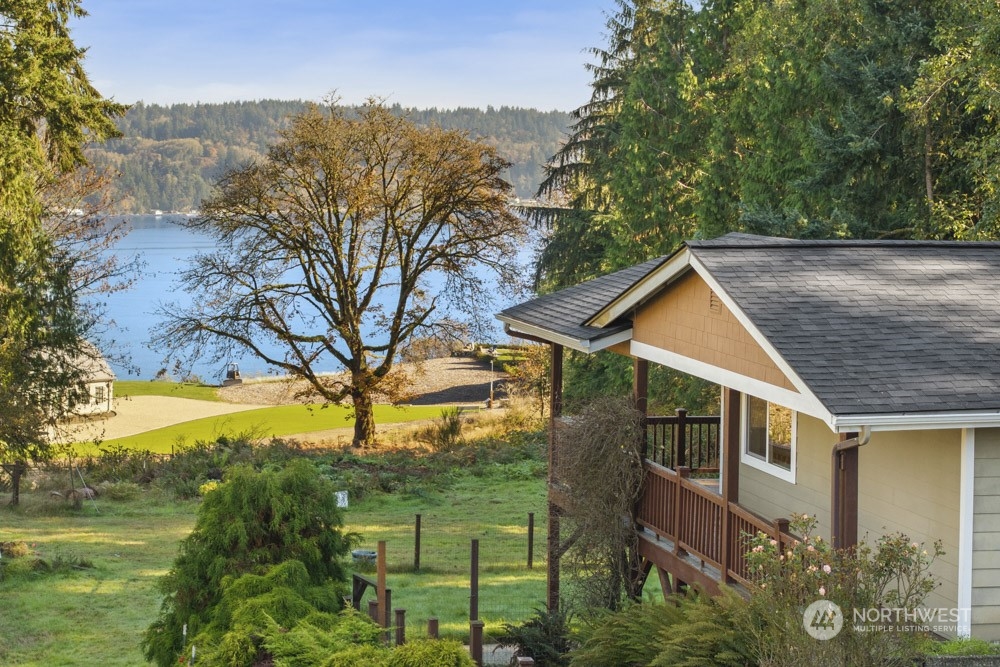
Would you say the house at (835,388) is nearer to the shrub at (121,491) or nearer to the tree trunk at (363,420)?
the shrub at (121,491)

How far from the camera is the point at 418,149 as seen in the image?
32.9 meters

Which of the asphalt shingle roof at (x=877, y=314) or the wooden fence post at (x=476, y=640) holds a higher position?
the asphalt shingle roof at (x=877, y=314)

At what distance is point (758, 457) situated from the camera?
39.3 ft

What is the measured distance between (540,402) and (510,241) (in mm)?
6115

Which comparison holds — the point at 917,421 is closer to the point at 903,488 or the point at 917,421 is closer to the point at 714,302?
the point at 903,488

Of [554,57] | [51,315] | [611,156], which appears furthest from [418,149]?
[554,57]

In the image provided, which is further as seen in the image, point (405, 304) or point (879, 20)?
point (405, 304)

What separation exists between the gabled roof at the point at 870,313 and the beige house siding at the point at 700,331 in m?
0.20

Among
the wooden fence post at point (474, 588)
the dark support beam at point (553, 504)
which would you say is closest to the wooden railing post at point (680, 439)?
the dark support beam at point (553, 504)

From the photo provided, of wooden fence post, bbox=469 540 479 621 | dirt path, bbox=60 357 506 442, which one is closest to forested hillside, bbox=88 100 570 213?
dirt path, bbox=60 357 506 442

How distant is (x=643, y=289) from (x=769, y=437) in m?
2.32

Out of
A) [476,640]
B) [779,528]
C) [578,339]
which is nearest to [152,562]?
[476,640]

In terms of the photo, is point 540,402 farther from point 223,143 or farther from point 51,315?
point 223,143

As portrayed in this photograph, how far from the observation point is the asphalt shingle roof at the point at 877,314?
765 cm
